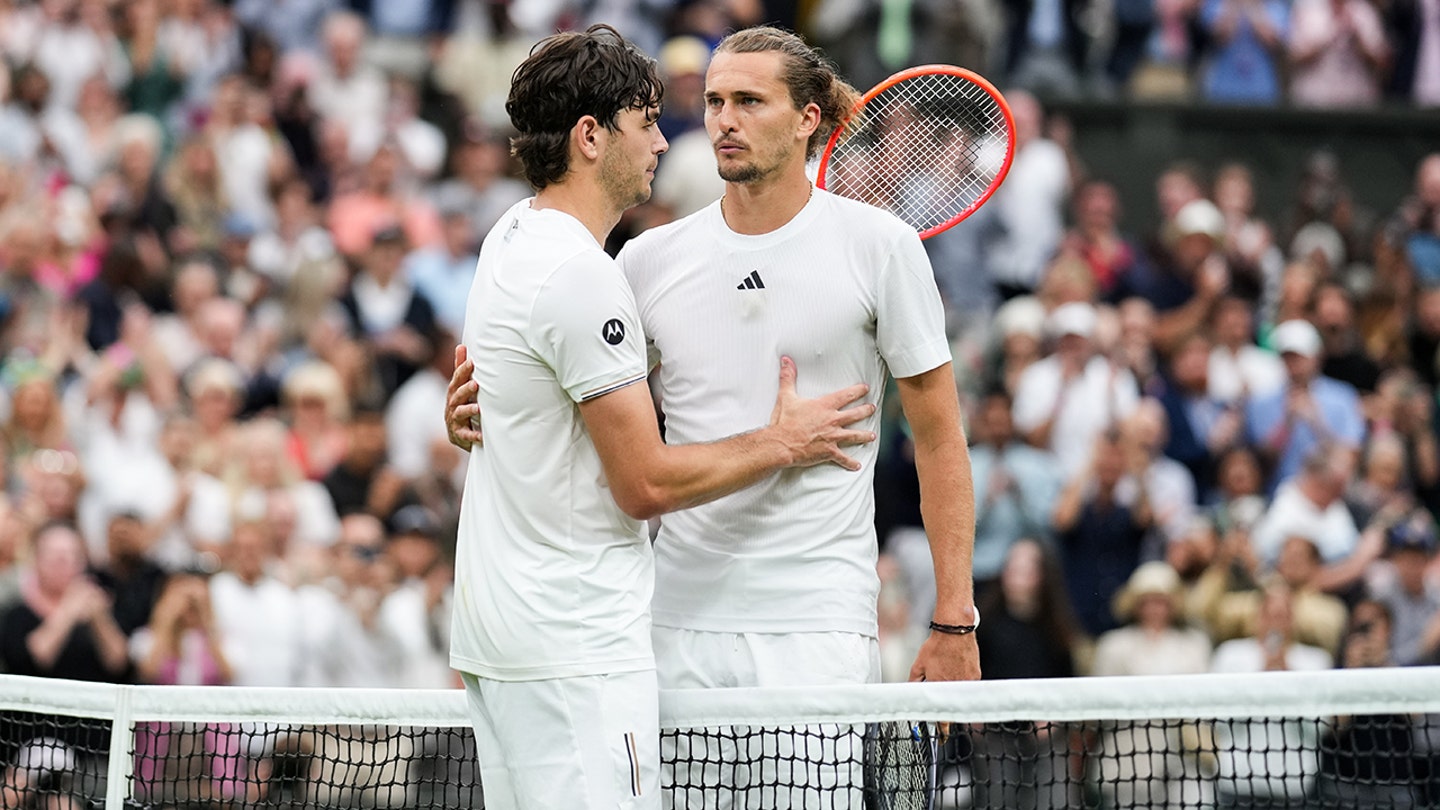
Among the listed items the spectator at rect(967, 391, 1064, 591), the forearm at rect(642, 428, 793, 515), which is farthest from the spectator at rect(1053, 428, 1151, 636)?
the forearm at rect(642, 428, 793, 515)

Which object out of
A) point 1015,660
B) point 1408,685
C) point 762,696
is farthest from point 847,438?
point 1015,660

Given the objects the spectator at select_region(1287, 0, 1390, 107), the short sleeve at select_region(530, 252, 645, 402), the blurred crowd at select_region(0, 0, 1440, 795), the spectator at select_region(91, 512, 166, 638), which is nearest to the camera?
the short sleeve at select_region(530, 252, 645, 402)

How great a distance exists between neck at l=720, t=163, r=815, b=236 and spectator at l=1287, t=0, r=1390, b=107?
11842 mm

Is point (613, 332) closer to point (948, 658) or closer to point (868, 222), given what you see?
point (868, 222)

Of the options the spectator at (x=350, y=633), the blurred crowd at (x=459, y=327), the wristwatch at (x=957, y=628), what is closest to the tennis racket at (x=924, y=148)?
the wristwatch at (x=957, y=628)

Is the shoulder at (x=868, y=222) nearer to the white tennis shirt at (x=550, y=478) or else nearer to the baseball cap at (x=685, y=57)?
the white tennis shirt at (x=550, y=478)

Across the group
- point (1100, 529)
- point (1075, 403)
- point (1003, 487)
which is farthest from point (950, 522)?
point (1075, 403)

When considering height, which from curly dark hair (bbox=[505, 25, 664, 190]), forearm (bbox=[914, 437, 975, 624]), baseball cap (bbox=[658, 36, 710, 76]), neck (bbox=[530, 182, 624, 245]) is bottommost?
forearm (bbox=[914, 437, 975, 624])

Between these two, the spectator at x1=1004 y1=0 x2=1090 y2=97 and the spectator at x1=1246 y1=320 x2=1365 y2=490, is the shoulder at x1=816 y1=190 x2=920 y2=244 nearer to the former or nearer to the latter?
the spectator at x1=1246 y1=320 x2=1365 y2=490

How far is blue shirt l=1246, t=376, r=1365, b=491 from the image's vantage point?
40.0 feet

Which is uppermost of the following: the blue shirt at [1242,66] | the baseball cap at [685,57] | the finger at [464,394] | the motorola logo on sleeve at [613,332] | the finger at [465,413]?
the blue shirt at [1242,66]

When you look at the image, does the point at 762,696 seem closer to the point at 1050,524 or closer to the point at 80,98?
the point at 1050,524

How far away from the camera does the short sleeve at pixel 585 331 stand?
14.1 feet

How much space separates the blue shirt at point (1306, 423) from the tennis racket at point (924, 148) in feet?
21.3
